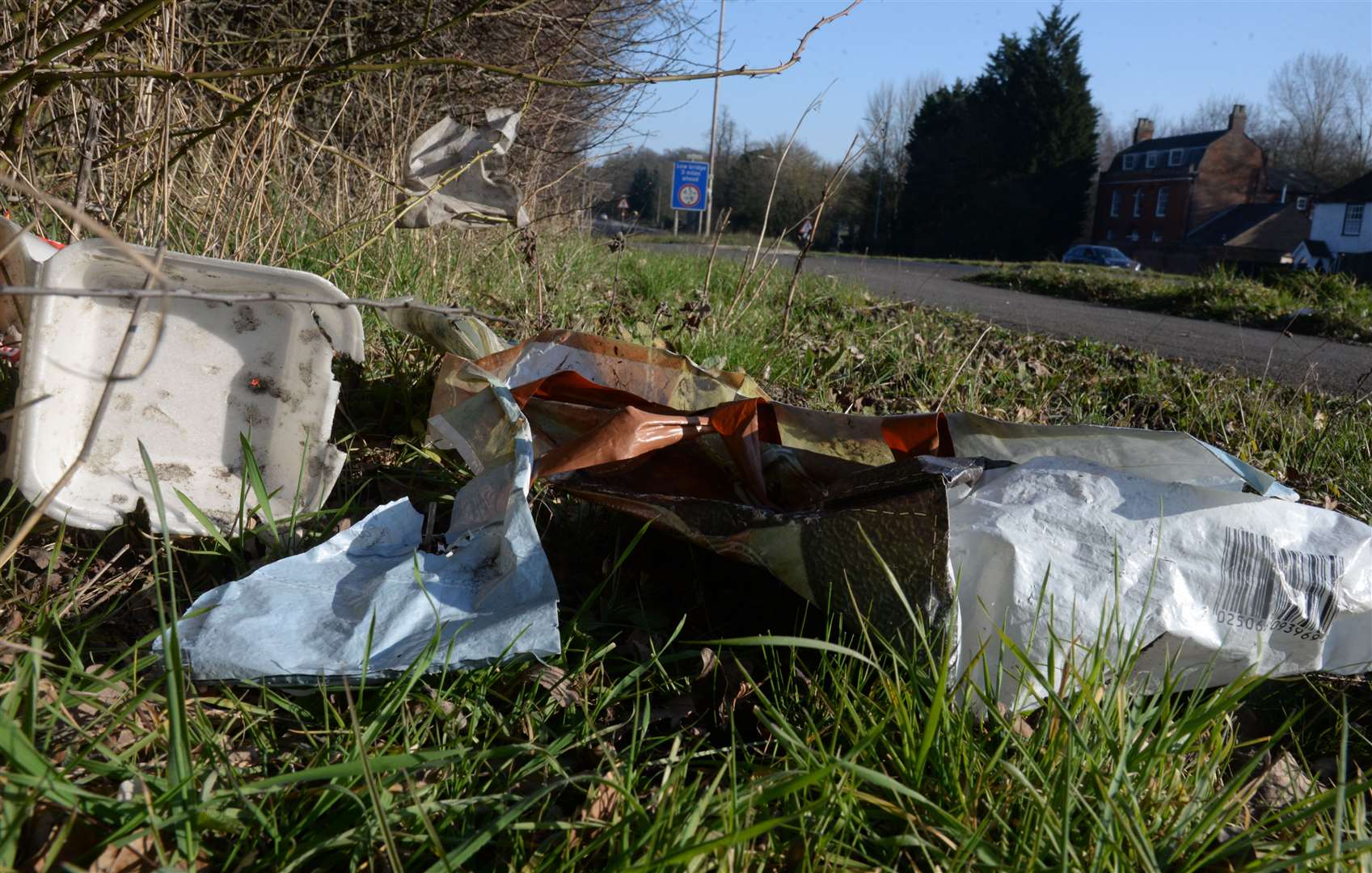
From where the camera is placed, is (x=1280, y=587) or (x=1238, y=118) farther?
(x=1238, y=118)

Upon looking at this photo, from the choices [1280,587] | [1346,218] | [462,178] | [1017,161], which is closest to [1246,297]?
[462,178]

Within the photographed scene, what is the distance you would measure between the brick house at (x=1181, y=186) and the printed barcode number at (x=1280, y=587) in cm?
5268

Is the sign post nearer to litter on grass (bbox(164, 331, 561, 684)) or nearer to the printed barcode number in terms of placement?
litter on grass (bbox(164, 331, 561, 684))

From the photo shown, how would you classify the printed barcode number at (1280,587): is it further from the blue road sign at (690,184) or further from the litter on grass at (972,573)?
the blue road sign at (690,184)

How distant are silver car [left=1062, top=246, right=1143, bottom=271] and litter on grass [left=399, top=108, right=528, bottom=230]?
122 ft

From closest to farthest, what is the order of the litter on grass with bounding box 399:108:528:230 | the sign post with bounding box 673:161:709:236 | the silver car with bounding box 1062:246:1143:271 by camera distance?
the litter on grass with bounding box 399:108:528:230
the sign post with bounding box 673:161:709:236
the silver car with bounding box 1062:246:1143:271

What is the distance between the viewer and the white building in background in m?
41.2

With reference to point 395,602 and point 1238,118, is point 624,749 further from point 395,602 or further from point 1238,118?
point 1238,118

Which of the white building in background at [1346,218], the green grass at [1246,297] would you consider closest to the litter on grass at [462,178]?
the green grass at [1246,297]

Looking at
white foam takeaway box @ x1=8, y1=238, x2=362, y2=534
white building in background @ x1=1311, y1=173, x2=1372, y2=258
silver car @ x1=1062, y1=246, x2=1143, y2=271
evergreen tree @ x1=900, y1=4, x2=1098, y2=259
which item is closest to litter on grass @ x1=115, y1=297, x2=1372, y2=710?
white foam takeaway box @ x1=8, y1=238, x2=362, y2=534

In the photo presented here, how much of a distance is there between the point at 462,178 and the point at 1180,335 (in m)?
7.51

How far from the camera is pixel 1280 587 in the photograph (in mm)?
1400

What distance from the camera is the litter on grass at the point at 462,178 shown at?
3.20 meters

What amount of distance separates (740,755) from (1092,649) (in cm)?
52
